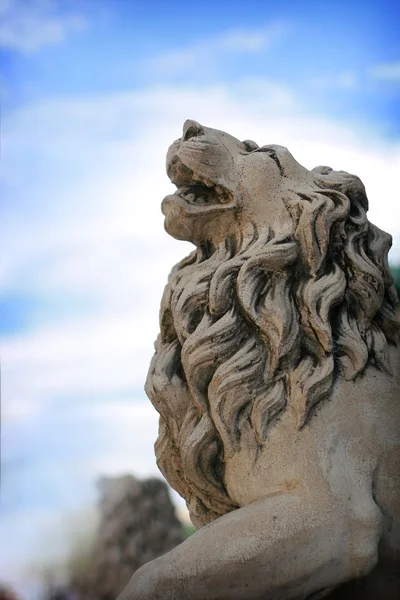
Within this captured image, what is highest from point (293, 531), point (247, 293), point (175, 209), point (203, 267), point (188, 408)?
point (175, 209)

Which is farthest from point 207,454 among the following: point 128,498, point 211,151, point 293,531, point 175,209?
point 128,498

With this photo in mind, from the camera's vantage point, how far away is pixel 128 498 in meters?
3.66

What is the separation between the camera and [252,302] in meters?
2.30

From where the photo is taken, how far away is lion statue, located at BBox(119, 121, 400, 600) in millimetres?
2023

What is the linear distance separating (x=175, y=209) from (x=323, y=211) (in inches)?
18.5

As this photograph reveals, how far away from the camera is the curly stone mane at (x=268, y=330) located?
88.6 inches

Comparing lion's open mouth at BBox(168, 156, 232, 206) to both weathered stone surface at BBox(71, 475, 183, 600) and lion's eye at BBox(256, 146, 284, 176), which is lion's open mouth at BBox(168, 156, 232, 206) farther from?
weathered stone surface at BBox(71, 475, 183, 600)

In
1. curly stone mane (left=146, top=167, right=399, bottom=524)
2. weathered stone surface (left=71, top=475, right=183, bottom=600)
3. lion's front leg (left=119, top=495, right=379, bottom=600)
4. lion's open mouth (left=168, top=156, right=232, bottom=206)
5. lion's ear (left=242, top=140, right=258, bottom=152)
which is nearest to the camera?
lion's front leg (left=119, top=495, right=379, bottom=600)

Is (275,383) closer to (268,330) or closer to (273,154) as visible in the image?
(268,330)

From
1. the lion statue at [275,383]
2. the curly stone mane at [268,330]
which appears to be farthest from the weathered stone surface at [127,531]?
the curly stone mane at [268,330]

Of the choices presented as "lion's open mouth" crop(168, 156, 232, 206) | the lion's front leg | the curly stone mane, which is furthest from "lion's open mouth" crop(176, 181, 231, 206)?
the lion's front leg

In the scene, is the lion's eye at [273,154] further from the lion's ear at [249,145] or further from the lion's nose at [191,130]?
the lion's nose at [191,130]

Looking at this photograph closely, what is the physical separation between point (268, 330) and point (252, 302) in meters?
0.09

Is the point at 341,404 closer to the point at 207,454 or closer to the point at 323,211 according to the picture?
the point at 207,454
